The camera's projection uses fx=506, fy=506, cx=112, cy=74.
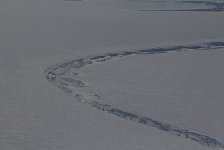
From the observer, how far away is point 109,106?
392 centimetres

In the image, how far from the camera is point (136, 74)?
5.14m

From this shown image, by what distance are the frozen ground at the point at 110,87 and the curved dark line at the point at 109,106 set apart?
0.01 meters

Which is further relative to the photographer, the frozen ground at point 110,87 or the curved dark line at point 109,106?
the curved dark line at point 109,106

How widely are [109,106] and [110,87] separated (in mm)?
637

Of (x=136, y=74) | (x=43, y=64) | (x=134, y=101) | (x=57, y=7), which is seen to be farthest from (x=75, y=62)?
(x=57, y=7)

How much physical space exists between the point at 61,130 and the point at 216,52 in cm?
402

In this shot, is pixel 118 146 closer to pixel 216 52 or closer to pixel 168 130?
pixel 168 130

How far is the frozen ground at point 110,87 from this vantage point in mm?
3123

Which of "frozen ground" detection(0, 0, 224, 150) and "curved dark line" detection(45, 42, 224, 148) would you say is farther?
"curved dark line" detection(45, 42, 224, 148)

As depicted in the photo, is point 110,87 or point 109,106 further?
point 110,87

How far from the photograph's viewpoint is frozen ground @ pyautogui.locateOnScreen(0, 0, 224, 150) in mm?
3123

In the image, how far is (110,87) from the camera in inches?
179

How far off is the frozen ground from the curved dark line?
0.01 m

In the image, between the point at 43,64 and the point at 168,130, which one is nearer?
the point at 168,130
